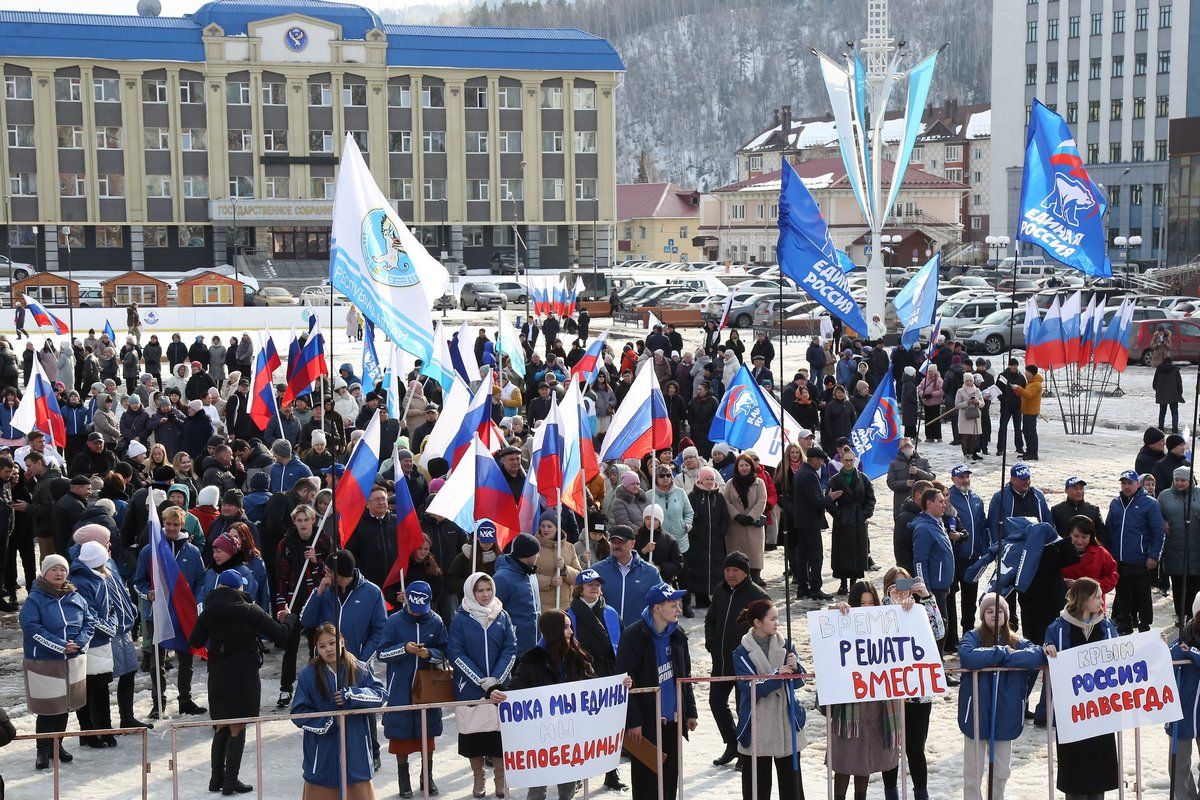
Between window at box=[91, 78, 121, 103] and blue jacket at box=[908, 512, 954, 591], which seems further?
window at box=[91, 78, 121, 103]

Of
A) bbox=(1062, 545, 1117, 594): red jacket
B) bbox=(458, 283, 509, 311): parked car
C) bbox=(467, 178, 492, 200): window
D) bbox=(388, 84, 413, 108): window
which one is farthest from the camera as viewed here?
bbox=(467, 178, 492, 200): window

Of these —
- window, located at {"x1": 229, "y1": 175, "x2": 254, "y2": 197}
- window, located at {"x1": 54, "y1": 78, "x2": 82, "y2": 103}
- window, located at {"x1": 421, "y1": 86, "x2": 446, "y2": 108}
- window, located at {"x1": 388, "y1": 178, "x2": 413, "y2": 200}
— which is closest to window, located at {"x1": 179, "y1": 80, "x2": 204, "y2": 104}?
window, located at {"x1": 229, "y1": 175, "x2": 254, "y2": 197}

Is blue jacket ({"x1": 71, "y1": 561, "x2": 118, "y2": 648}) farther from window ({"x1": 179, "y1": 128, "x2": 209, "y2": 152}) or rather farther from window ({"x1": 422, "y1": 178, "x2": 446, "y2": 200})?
window ({"x1": 422, "y1": 178, "x2": 446, "y2": 200})

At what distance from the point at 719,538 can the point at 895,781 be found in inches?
191

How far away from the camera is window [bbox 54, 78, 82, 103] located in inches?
2837

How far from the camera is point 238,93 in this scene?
7469cm

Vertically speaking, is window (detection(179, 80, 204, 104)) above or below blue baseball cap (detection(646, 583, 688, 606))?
above

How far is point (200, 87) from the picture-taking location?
7425 centimetres

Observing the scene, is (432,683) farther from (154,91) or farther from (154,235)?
(154,235)

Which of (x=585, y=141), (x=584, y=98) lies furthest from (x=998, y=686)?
(x=585, y=141)

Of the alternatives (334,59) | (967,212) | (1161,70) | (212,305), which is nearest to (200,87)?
(334,59)

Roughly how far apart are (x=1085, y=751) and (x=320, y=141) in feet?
238

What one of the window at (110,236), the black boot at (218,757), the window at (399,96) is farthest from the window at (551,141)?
the black boot at (218,757)

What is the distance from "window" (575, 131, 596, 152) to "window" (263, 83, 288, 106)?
50.4 ft
